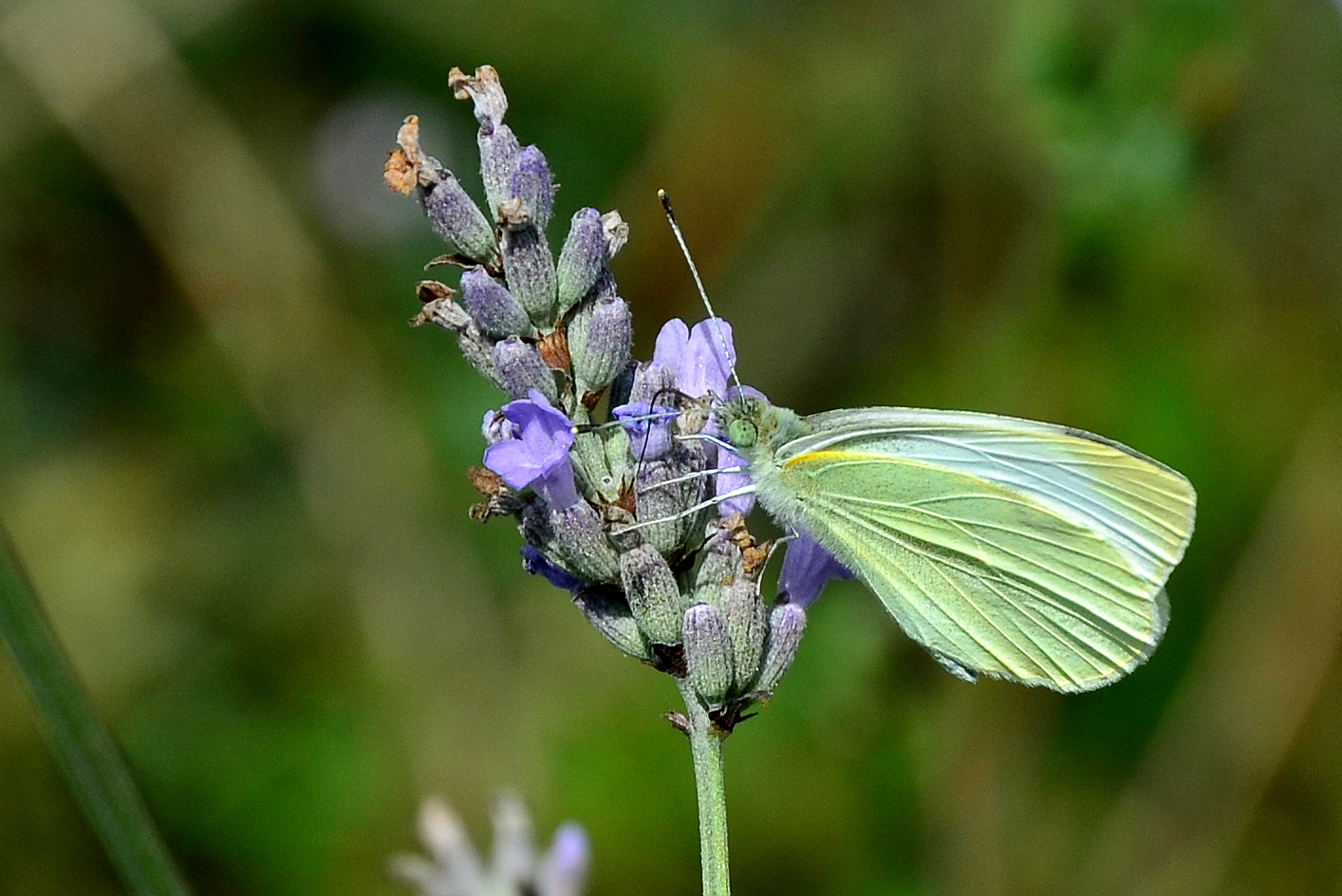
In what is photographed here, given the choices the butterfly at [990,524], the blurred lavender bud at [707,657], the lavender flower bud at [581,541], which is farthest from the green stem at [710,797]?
the butterfly at [990,524]

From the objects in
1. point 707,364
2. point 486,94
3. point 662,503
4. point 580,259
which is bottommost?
point 662,503

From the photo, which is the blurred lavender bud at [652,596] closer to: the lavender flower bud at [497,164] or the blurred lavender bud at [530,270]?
the blurred lavender bud at [530,270]

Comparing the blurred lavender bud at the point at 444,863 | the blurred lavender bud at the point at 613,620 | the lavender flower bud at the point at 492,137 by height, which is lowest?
the blurred lavender bud at the point at 444,863

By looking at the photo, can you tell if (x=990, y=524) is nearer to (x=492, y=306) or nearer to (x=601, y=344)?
(x=601, y=344)

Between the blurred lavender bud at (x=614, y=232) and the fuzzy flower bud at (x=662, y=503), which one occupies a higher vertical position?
the blurred lavender bud at (x=614, y=232)

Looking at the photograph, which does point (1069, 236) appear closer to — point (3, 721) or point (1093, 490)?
point (1093, 490)

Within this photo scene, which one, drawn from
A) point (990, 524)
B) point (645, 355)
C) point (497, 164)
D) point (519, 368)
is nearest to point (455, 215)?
point (497, 164)
